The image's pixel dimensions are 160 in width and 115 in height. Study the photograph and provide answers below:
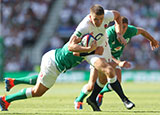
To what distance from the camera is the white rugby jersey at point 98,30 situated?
836 cm

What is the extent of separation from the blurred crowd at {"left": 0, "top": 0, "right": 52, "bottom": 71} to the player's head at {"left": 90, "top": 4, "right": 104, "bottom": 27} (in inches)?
626

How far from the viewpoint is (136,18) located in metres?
26.5

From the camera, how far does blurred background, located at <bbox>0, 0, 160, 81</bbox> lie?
950 inches

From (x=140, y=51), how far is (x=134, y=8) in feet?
10.7

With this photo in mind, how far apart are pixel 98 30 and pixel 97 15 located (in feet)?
1.40

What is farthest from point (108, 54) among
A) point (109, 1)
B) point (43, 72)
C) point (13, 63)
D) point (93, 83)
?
point (109, 1)

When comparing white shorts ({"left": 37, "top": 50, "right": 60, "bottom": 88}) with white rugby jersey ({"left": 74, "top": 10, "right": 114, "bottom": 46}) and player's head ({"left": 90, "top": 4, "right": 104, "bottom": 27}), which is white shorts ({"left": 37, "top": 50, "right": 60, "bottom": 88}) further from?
player's head ({"left": 90, "top": 4, "right": 104, "bottom": 27})

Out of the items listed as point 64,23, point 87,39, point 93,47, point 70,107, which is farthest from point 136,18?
point 93,47

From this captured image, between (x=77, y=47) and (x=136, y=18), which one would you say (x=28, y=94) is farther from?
(x=136, y=18)

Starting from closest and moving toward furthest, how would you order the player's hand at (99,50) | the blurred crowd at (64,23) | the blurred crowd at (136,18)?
1. the player's hand at (99,50)
2. the blurred crowd at (64,23)
3. the blurred crowd at (136,18)

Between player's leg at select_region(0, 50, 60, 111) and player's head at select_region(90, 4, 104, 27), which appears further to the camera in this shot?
player's leg at select_region(0, 50, 60, 111)

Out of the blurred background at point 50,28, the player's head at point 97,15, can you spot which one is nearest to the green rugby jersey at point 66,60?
the player's head at point 97,15

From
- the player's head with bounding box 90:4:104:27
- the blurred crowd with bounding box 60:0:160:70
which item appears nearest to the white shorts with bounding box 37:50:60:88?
the player's head with bounding box 90:4:104:27

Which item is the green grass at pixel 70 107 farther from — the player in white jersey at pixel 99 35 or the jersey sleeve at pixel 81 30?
the jersey sleeve at pixel 81 30
